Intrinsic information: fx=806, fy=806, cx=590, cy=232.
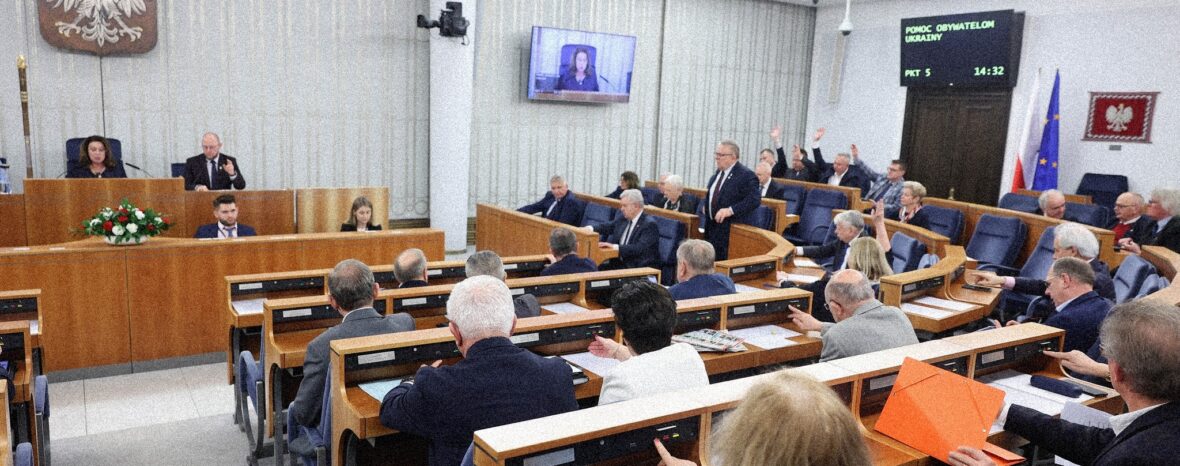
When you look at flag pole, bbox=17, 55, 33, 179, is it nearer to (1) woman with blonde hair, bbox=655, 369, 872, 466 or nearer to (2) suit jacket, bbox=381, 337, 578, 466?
(2) suit jacket, bbox=381, 337, 578, 466

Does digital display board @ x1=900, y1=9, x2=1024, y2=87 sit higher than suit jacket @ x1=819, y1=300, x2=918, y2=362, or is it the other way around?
digital display board @ x1=900, y1=9, x2=1024, y2=87

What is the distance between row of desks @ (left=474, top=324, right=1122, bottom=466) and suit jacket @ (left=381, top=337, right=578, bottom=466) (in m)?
0.29

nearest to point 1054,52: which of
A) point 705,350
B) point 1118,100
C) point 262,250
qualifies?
point 1118,100

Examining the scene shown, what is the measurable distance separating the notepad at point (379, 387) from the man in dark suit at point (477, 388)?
25 centimetres

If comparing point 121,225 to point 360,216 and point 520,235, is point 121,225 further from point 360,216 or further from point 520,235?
point 520,235

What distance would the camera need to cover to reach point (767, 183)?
29.0 feet

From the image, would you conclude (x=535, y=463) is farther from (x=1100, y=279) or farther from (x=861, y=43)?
(x=861, y=43)

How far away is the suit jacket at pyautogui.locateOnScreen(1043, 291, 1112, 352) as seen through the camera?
11.4ft

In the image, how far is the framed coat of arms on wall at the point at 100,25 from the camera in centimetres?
765

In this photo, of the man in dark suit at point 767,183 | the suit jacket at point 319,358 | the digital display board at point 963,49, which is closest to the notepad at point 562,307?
the suit jacket at point 319,358

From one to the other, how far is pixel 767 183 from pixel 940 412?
6.61 meters

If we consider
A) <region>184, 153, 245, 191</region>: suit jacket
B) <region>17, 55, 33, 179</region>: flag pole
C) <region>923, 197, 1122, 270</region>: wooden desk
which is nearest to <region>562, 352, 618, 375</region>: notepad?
<region>923, 197, 1122, 270</region>: wooden desk

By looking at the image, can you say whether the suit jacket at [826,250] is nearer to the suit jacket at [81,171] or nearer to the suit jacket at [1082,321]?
the suit jacket at [1082,321]

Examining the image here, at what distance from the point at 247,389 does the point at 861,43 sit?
10.3 meters
